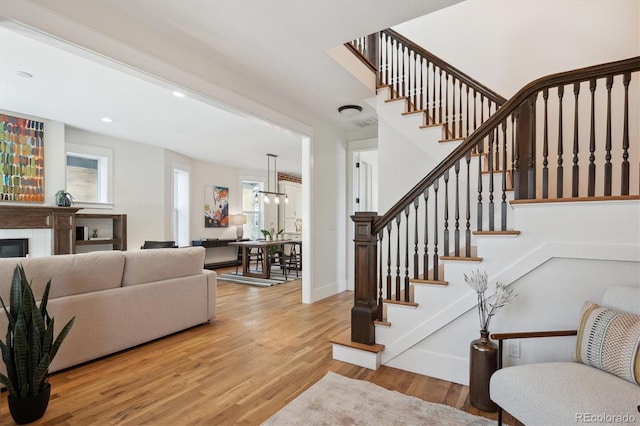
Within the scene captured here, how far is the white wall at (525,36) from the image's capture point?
3643 mm

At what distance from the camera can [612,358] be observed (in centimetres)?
161

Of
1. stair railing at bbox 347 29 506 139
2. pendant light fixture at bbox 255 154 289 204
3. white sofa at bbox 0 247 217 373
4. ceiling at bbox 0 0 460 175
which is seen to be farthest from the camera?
pendant light fixture at bbox 255 154 289 204

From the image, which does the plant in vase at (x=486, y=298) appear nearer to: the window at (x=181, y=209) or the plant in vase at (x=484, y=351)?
the plant in vase at (x=484, y=351)

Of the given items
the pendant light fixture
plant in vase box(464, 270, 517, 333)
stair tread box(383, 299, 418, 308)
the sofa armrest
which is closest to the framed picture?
the pendant light fixture

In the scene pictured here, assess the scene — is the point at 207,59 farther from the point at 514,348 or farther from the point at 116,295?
the point at 514,348

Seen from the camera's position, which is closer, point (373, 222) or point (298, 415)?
point (298, 415)

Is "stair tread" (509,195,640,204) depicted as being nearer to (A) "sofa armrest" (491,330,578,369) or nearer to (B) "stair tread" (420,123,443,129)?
(A) "sofa armrest" (491,330,578,369)

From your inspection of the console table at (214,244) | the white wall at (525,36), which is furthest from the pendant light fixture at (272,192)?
the white wall at (525,36)

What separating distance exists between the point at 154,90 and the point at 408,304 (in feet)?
12.3

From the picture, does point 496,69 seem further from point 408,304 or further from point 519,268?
point 408,304

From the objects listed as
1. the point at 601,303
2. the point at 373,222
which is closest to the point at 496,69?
the point at 373,222

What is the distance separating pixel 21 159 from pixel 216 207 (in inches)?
161

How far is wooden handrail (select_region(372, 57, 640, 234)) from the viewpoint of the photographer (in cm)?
201

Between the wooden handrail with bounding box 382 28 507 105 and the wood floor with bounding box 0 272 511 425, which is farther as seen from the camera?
the wooden handrail with bounding box 382 28 507 105
